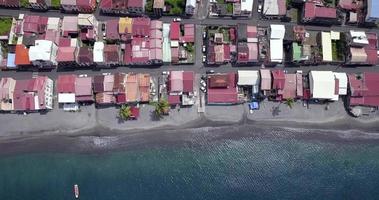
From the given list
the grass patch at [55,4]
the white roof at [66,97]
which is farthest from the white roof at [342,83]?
the grass patch at [55,4]

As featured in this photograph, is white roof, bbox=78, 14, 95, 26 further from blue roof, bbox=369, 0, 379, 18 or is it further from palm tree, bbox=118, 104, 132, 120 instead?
blue roof, bbox=369, 0, 379, 18

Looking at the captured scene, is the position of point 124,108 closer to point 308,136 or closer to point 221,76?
point 221,76

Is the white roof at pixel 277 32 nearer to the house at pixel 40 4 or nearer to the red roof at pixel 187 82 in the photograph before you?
the red roof at pixel 187 82

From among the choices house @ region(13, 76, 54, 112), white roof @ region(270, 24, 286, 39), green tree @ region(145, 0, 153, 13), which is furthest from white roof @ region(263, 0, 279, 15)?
house @ region(13, 76, 54, 112)

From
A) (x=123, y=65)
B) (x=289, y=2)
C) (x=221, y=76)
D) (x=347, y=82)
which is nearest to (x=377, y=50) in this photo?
(x=347, y=82)

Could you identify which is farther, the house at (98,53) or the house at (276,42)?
the house at (276,42)

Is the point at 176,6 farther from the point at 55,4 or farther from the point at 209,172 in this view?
the point at 209,172
